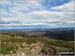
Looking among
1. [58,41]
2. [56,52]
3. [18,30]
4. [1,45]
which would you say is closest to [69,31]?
[58,41]

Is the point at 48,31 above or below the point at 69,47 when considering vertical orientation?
above

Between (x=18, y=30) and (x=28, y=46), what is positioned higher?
(x=18, y=30)

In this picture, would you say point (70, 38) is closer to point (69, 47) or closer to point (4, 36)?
point (69, 47)

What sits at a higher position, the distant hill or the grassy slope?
the distant hill

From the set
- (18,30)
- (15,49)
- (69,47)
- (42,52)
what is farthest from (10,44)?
Result: (69,47)

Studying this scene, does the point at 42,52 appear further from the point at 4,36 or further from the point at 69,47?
the point at 4,36

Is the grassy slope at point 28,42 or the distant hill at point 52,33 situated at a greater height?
the distant hill at point 52,33

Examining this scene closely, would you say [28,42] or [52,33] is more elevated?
[52,33]

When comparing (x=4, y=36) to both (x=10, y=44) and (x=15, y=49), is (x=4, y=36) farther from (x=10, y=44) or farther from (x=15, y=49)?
(x=15, y=49)

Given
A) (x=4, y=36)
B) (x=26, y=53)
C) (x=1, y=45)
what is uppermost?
(x=4, y=36)
